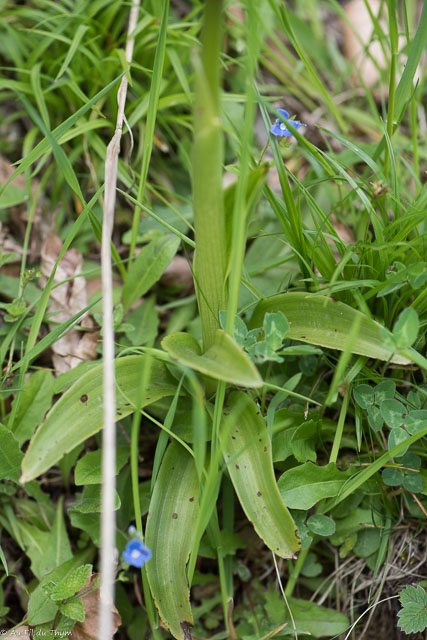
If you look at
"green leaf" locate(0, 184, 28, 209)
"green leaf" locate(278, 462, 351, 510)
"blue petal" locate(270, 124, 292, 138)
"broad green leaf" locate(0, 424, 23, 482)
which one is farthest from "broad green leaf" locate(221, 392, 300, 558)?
"green leaf" locate(0, 184, 28, 209)

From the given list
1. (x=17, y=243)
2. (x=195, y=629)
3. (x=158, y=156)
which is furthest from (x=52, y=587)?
(x=158, y=156)

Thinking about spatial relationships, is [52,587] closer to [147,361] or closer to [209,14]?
[147,361]

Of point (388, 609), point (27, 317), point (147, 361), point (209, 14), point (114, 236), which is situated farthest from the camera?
point (114, 236)

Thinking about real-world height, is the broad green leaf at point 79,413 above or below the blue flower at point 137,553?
above

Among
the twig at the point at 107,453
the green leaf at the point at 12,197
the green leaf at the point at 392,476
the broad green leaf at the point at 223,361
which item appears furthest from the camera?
the green leaf at the point at 12,197

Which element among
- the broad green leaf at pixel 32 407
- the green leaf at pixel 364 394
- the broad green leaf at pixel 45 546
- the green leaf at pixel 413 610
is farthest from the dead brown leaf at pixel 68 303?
the green leaf at pixel 413 610

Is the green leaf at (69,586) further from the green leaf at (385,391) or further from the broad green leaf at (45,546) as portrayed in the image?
the green leaf at (385,391)

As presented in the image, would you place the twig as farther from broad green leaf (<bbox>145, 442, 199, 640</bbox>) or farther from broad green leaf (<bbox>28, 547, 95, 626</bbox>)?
broad green leaf (<bbox>28, 547, 95, 626</bbox>)
